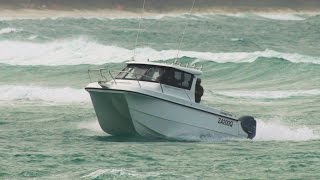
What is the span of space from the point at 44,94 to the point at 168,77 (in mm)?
15438

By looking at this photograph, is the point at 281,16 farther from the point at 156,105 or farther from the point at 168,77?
the point at 156,105

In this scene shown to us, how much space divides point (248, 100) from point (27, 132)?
49.9 ft

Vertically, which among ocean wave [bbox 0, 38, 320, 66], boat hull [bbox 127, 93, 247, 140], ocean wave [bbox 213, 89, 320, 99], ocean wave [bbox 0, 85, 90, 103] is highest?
ocean wave [bbox 0, 38, 320, 66]

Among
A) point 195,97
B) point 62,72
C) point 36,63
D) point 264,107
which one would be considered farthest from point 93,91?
point 36,63

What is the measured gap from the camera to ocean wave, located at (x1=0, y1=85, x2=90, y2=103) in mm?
40500

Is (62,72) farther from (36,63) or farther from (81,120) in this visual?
(81,120)

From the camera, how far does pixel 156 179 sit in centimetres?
2166

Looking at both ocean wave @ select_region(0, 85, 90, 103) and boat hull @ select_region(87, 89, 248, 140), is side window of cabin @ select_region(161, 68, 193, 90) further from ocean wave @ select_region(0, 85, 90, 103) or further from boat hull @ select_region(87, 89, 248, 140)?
ocean wave @ select_region(0, 85, 90, 103)

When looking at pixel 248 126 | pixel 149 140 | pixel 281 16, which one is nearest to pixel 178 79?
pixel 149 140

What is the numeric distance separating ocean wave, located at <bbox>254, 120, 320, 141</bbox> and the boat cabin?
276cm

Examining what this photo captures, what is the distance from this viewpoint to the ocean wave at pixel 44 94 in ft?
Answer: 133

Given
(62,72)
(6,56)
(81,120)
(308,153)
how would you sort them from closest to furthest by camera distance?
(308,153) → (81,120) → (62,72) → (6,56)

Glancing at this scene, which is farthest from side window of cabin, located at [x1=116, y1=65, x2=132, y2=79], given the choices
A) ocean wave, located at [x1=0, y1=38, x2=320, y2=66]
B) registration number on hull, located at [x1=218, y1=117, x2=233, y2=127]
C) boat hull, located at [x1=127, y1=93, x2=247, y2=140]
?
ocean wave, located at [x1=0, y1=38, x2=320, y2=66]

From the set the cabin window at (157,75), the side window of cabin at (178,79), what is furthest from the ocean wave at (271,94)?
the cabin window at (157,75)
